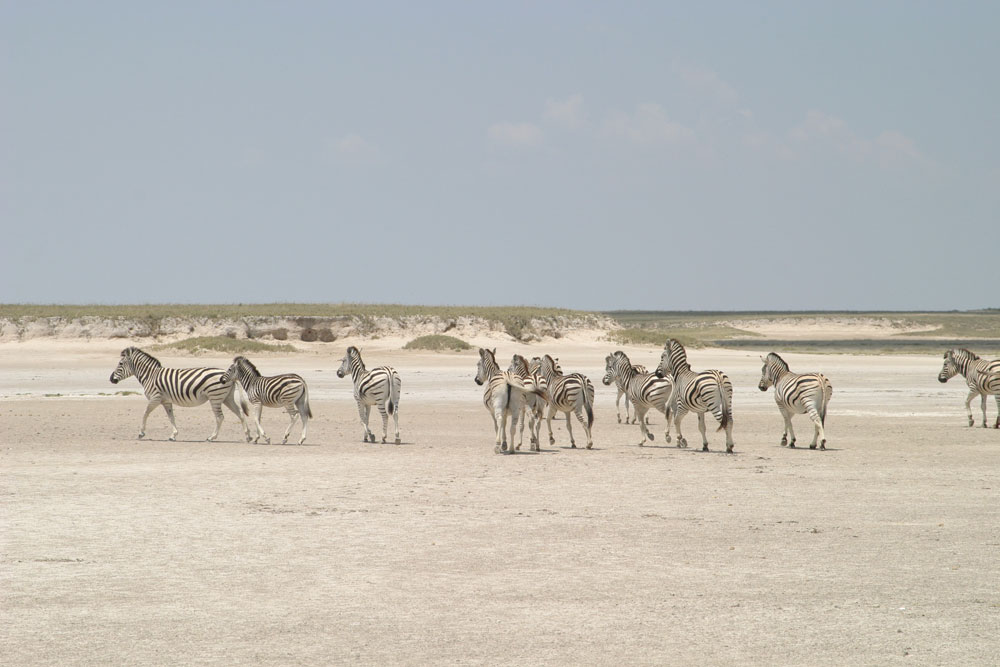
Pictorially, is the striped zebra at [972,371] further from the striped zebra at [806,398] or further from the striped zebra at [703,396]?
the striped zebra at [703,396]

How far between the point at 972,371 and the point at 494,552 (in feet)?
54.7

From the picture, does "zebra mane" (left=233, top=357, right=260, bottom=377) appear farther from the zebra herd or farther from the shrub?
the shrub

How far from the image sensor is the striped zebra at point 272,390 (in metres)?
20.1

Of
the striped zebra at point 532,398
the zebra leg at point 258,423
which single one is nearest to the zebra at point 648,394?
the striped zebra at point 532,398

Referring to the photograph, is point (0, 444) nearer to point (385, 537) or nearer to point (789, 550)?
point (385, 537)

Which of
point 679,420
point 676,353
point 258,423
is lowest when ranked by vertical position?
point 258,423

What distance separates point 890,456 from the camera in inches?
725

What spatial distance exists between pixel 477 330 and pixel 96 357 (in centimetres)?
1964

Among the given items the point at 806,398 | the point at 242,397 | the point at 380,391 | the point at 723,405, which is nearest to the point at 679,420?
the point at 723,405

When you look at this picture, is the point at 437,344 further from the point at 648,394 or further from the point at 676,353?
the point at 676,353

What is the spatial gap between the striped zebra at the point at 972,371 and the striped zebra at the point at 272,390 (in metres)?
13.6

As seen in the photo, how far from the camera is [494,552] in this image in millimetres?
10617

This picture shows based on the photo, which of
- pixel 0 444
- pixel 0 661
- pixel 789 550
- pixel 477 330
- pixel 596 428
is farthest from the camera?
pixel 477 330

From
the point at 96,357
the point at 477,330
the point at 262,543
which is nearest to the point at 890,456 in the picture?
the point at 262,543
